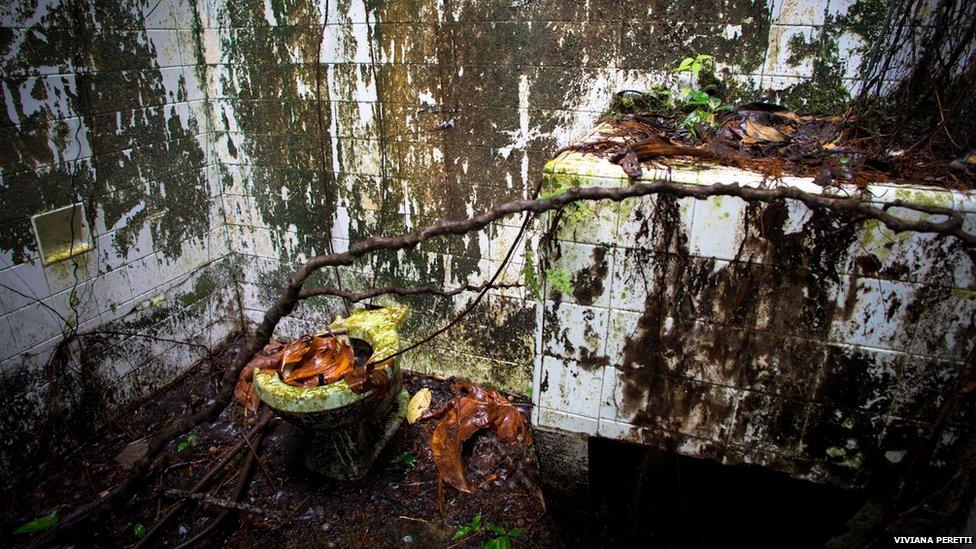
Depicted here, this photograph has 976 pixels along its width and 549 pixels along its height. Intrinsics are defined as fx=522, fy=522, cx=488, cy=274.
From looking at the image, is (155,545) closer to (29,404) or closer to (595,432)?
(29,404)

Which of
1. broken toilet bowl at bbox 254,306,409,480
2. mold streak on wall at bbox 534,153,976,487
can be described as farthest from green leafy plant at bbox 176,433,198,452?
mold streak on wall at bbox 534,153,976,487

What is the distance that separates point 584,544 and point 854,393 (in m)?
1.31

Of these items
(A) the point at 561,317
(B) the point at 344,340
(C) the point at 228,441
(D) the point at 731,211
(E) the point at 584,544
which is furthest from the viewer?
(C) the point at 228,441

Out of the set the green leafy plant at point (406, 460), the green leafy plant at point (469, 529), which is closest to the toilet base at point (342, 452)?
the green leafy plant at point (406, 460)

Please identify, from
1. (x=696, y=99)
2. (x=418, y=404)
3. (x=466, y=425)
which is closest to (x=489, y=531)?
(x=466, y=425)

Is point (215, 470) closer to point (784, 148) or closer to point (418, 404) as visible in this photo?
point (418, 404)

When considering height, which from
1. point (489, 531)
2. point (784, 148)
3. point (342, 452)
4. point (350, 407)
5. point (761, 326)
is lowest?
point (489, 531)

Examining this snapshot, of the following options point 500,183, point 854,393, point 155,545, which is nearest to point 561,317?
point 854,393

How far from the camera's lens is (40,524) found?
2.47 m

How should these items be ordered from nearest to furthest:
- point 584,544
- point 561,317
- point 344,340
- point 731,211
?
1. point 731,211
2. point 561,317
3. point 584,544
4. point 344,340

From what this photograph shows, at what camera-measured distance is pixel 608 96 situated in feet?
8.84

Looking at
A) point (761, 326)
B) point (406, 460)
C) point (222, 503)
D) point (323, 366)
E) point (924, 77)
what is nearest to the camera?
point (761, 326)

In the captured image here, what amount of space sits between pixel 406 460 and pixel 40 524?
1734mm

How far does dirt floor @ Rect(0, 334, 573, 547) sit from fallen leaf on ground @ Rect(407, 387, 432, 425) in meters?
0.06
